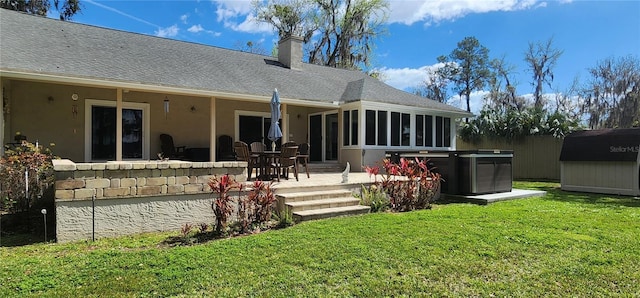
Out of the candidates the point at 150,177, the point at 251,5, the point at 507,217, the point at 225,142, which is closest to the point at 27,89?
the point at 225,142

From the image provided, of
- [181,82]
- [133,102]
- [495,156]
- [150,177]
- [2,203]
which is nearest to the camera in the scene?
[150,177]

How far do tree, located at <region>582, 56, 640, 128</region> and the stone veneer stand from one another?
28.3 m

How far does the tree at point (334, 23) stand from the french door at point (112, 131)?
1710cm

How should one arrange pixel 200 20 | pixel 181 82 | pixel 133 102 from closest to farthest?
pixel 181 82
pixel 133 102
pixel 200 20

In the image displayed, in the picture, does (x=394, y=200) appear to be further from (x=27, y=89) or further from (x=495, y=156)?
(x=27, y=89)

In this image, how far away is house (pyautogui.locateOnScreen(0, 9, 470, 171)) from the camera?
9.38 metres

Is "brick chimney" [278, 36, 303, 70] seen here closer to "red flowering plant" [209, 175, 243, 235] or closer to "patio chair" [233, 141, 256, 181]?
"patio chair" [233, 141, 256, 181]

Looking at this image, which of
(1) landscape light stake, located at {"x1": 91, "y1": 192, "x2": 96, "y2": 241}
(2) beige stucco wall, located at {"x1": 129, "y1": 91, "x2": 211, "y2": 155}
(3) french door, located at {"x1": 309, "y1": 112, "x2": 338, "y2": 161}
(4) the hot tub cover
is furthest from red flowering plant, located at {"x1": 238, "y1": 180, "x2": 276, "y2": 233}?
(4) the hot tub cover

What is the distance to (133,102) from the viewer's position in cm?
1133

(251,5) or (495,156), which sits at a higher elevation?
(251,5)

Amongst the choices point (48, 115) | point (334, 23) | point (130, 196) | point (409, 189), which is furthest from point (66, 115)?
point (334, 23)

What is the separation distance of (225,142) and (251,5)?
1769 centimetres

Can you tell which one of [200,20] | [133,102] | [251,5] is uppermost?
[251,5]

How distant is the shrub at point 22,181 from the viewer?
638cm
